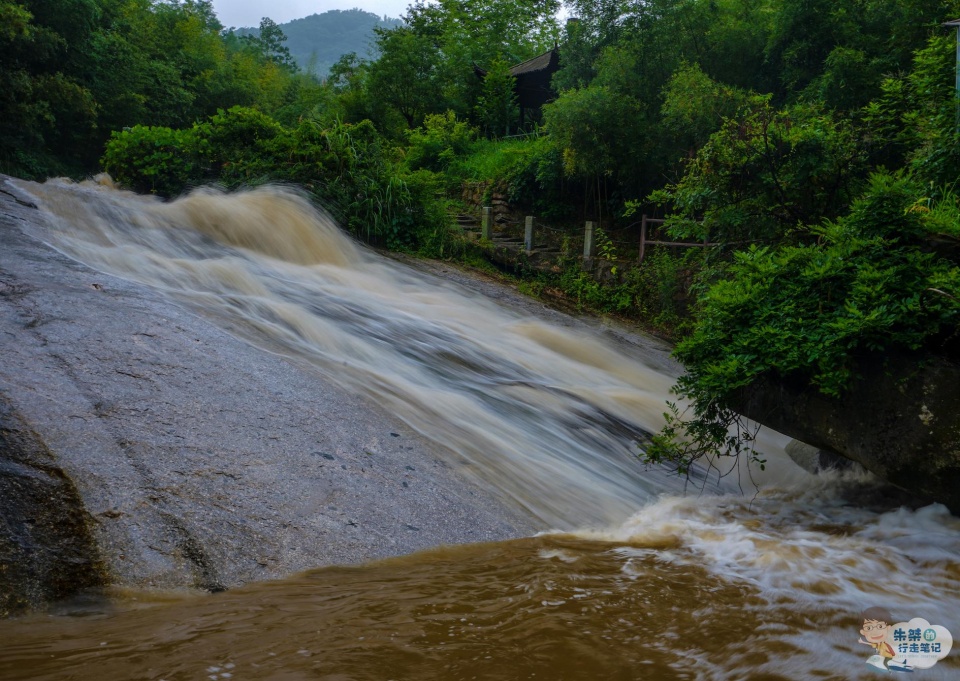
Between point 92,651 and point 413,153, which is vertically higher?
point 413,153

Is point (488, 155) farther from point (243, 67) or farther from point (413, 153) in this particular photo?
point (243, 67)

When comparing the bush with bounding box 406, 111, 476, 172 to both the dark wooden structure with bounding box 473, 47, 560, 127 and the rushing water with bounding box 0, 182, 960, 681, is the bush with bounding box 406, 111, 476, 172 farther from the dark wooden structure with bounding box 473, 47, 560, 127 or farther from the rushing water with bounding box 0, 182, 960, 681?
the rushing water with bounding box 0, 182, 960, 681

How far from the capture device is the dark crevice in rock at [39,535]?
338 cm

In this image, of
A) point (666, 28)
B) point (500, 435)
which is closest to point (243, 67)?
point (666, 28)

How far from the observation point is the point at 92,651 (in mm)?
2994

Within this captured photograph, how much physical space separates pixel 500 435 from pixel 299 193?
9.23 m

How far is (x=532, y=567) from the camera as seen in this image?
4188 mm

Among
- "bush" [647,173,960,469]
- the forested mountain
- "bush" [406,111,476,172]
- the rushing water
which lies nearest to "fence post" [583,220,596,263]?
the forested mountain

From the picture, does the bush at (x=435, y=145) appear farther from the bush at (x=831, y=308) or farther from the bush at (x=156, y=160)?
the bush at (x=831, y=308)
